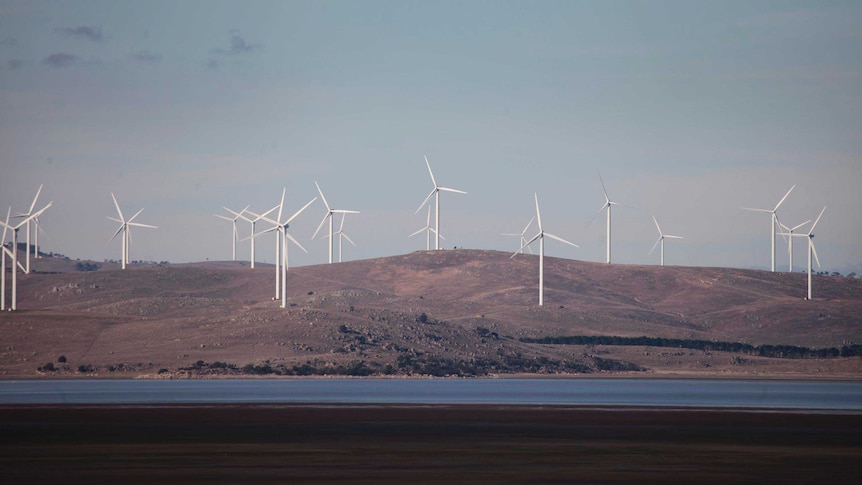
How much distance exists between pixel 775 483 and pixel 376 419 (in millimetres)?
25265

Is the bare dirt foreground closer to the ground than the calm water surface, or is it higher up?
higher up

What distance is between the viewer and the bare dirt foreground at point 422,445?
4028cm

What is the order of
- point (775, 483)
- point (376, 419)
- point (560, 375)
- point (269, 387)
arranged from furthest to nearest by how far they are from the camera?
point (560, 375)
point (269, 387)
point (376, 419)
point (775, 483)

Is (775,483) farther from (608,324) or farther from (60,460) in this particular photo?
(608,324)

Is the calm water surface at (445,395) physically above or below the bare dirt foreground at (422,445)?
below

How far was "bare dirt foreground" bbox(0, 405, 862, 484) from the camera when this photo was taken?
40.3 m

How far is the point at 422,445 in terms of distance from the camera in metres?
48.4

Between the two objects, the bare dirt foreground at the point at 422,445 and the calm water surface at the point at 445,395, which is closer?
the bare dirt foreground at the point at 422,445

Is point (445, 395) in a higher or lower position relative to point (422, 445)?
lower

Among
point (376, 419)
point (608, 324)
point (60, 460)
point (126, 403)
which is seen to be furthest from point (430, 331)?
point (60, 460)

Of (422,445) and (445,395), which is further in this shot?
(445,395)

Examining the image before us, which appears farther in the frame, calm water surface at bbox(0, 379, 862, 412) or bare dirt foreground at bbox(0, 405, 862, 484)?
calm water surface at bbox(0, 379, 862, 412)

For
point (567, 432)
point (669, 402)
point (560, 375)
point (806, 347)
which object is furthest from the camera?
point (806, 347)

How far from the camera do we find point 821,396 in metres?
88.1
